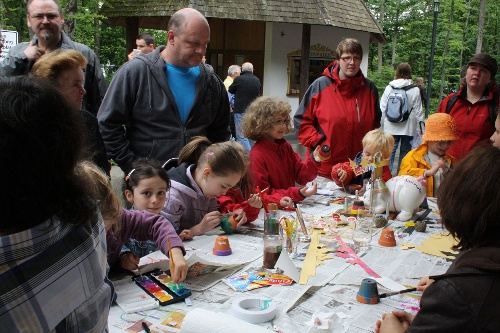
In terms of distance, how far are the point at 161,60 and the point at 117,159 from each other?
27.5 inches

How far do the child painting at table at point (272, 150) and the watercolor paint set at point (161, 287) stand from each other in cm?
138

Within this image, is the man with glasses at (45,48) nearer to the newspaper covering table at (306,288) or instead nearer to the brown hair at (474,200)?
the newspaper covering table at (306,288)

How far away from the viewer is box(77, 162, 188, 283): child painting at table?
1.61 meters

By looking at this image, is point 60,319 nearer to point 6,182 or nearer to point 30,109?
point 6,182

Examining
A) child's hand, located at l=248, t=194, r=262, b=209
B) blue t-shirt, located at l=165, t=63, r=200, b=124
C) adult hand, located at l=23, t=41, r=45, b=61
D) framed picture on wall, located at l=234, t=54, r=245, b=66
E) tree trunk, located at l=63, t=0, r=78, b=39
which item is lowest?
child's hand, located at l=248, t=194, r=262, b=209

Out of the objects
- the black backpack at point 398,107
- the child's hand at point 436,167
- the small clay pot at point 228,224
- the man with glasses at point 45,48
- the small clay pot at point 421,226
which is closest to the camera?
the small clay pot at point 228,224

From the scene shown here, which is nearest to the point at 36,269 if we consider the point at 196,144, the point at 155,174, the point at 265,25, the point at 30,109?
the point at 30,109

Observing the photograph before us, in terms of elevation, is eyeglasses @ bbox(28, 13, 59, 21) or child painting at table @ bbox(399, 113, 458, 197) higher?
eyeglasses @ bbox(28, 13, 59, 21)

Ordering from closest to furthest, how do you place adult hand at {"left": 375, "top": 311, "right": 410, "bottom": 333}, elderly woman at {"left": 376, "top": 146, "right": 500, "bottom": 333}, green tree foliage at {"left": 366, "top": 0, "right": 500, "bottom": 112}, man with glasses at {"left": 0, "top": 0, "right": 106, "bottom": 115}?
elderly woman at {"left": 376, "top": 146, "right": 500, "bottom": 333} → adult hand at {"left": 375, "top": 311, "right": 410, "bottom": 333} → man with glasses at {"left": 0, "top": 0, "right": 106, "bottom": 115} → green tree foliage at {"left": 366, "top": 0, "right": 500, "bottom": 112}

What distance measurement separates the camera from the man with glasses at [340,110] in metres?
3.85

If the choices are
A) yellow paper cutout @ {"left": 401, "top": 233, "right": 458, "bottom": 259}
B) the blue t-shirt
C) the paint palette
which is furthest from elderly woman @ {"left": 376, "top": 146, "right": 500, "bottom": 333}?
the blue t-shirt

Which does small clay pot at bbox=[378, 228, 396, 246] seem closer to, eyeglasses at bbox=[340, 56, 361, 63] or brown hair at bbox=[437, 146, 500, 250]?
brown hair at bbox=[437, 146, 500, 250]

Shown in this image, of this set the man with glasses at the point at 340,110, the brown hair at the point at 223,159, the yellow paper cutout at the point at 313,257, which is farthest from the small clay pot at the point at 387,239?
the man with glasses at the point at 340,110

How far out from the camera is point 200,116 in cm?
312
